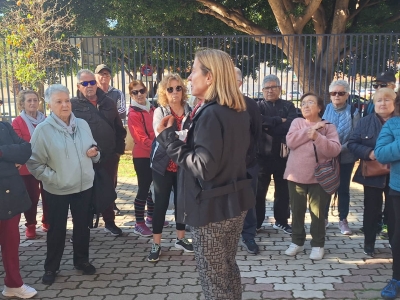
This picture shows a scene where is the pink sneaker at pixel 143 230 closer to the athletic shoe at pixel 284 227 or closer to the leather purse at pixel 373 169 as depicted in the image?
the athletic shoe at pixel 284 227

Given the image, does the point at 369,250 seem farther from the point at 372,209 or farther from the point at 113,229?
the point at 113,229

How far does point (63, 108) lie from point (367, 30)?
1250cm

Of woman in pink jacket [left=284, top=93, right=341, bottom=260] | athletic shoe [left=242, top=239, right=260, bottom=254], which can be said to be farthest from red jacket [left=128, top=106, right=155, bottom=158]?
woman in pink jacket [left=284, top=93, right=341, bottom=260]

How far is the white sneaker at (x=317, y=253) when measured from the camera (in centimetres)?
461

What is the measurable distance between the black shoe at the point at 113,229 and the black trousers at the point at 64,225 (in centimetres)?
115

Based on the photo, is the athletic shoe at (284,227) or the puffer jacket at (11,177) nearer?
the puffer jacket at (11,177)

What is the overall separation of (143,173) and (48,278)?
171 centimetres

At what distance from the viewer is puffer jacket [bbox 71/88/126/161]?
4.79m

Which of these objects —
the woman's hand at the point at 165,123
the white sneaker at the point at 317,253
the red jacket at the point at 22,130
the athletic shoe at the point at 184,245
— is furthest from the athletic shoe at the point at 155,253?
the woman's hand at the point at 165,123

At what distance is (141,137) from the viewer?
16.9 feet

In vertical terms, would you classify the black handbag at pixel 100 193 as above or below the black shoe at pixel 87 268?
above

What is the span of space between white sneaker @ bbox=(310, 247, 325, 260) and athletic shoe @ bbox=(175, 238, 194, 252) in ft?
4.31

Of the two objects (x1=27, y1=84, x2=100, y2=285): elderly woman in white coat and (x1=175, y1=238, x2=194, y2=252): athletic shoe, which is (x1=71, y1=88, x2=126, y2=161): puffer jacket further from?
(x1=175, y1=238, x2=194, y2=252): athletic shoe

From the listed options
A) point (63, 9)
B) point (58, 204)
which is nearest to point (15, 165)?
point (58, 204)
